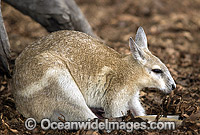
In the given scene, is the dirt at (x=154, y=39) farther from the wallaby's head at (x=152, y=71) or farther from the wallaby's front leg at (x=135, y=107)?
the wallaby's head at (x=152, y=71)

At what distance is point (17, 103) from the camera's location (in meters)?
5.36

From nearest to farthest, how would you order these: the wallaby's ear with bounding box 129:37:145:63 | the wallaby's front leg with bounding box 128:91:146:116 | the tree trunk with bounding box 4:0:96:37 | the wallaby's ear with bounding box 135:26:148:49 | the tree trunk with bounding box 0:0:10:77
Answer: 1. the wallaby's ear with bounding box 129:37:145:63
2. the wallaby's front leg with bounding box 128:91:146:116
3. the wallaby's ear with bounding box 135:26:148:49
4. the tree trunk with bounding box 0:0:10:77
5. the tree trunk with bounding box 4:0:96:37

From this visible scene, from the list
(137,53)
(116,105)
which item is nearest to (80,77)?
(116,105)

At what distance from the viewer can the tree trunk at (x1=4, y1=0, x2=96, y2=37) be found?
22.4 ft

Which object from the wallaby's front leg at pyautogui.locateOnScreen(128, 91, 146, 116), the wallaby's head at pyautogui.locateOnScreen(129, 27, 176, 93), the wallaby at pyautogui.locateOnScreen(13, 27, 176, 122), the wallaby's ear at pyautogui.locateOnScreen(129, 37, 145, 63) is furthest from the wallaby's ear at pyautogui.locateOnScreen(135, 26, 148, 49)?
the wallaby's front leg at pyautogui.locateOnScreen(128, 91, 146, 116)

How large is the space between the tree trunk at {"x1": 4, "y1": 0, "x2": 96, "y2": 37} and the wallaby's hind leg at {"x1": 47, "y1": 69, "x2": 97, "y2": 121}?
2197mm

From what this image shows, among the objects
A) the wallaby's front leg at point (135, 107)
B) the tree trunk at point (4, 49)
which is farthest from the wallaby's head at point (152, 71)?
the tree trunk at point (4, 49)

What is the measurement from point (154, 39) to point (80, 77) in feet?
15.3

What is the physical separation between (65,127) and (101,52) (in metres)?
1.52

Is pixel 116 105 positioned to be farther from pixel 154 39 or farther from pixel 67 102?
pixel 154 39

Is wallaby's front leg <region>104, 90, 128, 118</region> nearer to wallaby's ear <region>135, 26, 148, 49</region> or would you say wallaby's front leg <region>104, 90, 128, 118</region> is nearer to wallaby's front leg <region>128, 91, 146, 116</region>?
wallaby's front leg <region>128, 91, 146, 116</region>

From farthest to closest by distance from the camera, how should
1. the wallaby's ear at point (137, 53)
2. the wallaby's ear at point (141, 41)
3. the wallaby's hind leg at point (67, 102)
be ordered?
the wallaby's ear at point (141, 41), the wallaby's ear at point (137, 53), the wallaby's hind leg at point (67, 102)

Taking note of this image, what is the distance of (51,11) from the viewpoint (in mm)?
6855

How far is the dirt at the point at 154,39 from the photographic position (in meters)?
5.71
